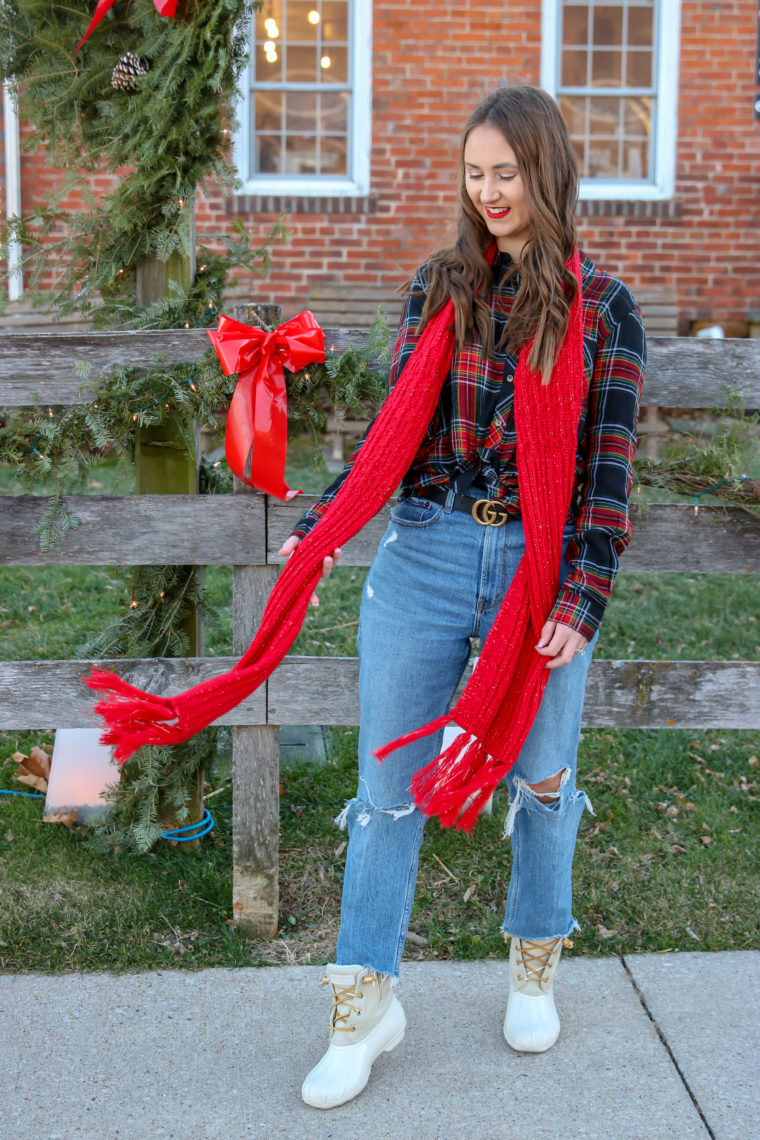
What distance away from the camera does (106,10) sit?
2.79m

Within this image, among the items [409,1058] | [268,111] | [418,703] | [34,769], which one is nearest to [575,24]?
[268,111]

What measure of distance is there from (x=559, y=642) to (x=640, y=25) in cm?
778

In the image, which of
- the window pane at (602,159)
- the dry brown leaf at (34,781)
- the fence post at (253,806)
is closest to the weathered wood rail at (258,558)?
the fence post at (253,806)

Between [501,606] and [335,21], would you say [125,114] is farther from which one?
[335,21]

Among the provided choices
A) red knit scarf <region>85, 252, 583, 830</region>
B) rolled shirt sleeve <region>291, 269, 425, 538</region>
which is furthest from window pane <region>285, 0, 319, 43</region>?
red knit scarf <region>85, 252, 583, 830</region>

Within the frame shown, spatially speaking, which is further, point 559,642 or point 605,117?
point 605,117

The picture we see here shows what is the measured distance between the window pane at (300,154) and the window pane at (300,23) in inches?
27.1

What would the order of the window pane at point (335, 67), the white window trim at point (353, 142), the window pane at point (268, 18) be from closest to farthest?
the white window trim at point (353, 142) → the window pane at point (268, 18) → the window pane at point (335, 67)

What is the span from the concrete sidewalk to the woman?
14cm

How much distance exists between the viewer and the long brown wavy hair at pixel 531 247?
6.86ft

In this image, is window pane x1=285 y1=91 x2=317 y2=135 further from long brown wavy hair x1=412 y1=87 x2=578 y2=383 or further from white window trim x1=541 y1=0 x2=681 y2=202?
long brown wavy hair x1=412 y1=87 x2=578 y2=383

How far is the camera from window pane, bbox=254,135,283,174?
8461 millimetres

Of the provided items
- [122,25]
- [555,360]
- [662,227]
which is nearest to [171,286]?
[122,25]

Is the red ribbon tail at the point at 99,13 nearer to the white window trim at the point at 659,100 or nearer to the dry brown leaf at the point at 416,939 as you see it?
the dry brown leaf at the point at 416,939
